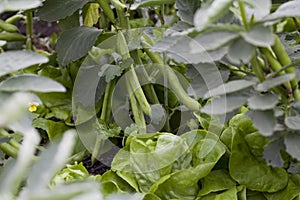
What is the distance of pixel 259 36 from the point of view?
0.39 m

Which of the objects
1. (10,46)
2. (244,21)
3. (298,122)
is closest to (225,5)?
(244,21)

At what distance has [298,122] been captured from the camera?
0.45 meters

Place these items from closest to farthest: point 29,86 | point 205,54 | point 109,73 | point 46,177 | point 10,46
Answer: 1. point 46,177
2. point 29,86
3. point 205,54
4. point 109,73
5. point 10,46

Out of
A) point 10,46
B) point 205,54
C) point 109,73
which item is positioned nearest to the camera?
point 205,54

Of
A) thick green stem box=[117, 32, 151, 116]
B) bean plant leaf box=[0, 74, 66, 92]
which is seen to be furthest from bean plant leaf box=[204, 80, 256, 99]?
thick green stem box=[117, 32, 151, 116]

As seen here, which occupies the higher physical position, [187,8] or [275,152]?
[187,8]

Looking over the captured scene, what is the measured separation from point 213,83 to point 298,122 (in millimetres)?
161

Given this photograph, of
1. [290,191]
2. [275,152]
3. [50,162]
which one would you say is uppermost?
[50,162]

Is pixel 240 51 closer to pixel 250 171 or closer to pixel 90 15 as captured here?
pixel 250 171

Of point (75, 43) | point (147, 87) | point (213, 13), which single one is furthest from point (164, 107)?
point (213, 13)

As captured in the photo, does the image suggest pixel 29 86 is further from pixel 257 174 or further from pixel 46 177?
pixel 257 174

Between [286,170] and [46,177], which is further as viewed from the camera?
[286,170]

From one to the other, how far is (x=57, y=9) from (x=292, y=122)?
374 millimetres

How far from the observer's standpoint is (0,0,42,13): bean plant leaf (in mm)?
393
